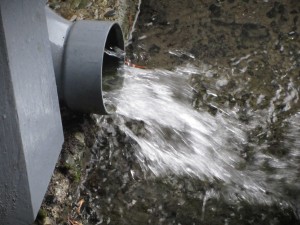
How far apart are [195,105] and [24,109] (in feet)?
4.27

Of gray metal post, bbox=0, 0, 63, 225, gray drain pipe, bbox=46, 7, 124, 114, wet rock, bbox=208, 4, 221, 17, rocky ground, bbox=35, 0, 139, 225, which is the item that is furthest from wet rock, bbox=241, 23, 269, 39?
gray metal post, bbox=0, 0, 63, 225

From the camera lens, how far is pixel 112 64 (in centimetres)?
314

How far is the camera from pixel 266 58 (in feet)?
11.4

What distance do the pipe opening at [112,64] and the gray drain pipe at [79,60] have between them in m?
0.30

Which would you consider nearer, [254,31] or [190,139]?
[190,139]

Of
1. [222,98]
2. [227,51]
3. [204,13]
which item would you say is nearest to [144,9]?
[204,13]

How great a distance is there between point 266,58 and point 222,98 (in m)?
0.46

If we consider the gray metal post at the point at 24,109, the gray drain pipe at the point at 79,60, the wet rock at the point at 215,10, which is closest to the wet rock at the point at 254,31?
the wet rock at the point at 215,10

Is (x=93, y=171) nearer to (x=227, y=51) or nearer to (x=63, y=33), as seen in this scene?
(x=63, y=33)

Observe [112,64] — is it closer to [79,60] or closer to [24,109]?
[79,60]

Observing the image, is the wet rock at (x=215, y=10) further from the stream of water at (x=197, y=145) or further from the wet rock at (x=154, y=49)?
the stream of water at (x=197, y=145)

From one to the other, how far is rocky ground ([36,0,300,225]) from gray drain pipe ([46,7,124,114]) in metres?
0.25

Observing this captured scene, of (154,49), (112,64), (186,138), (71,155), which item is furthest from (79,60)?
(154,49)

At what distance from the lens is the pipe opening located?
3.03m
